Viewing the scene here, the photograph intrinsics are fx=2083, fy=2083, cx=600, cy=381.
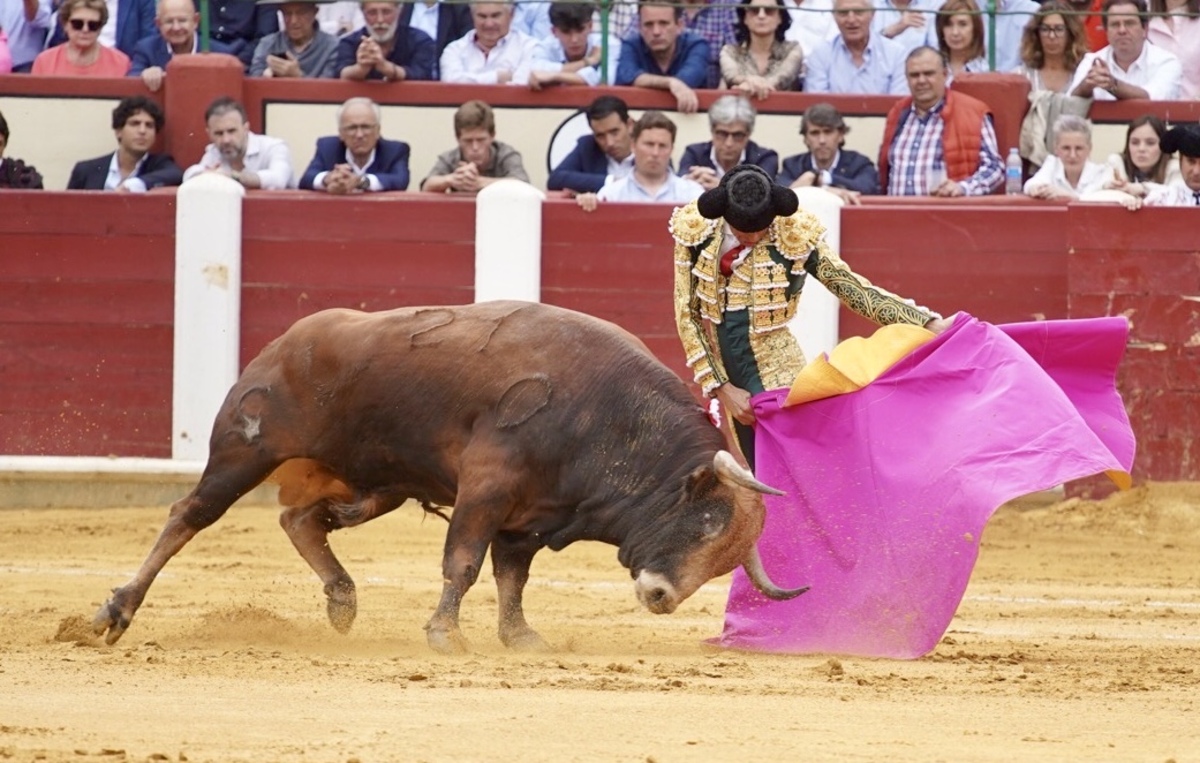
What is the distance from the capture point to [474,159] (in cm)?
871

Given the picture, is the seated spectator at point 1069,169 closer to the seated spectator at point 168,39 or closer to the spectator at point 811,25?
the spectator at point 811,25

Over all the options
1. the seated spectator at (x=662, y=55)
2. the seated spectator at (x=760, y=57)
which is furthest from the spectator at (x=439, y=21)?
the seated spectator at (x=760, y=57)

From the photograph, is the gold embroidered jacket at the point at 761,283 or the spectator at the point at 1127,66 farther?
the spectator at the point at 1127,66

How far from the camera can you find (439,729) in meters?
4.00

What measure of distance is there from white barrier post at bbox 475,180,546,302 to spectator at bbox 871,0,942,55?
6.02 feet

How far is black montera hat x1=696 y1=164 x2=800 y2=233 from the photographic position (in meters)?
5.31

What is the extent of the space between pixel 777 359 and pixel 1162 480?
3314 millimetres

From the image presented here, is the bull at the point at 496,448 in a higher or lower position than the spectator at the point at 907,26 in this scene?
lower

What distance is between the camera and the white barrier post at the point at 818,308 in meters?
8.45

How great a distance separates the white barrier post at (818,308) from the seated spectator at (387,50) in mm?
1889

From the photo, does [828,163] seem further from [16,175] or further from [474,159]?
[16,175]

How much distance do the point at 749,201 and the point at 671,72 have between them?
156 inches

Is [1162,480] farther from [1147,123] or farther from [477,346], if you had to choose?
[477,346]

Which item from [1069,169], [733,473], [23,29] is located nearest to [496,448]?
[733,473]
